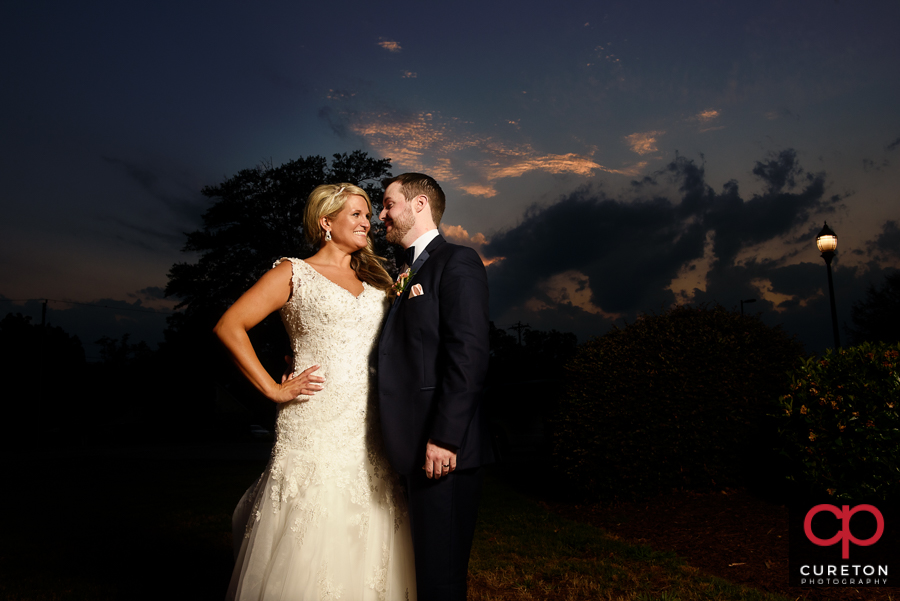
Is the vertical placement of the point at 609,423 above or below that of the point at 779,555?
above

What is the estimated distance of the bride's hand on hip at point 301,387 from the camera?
3.19m

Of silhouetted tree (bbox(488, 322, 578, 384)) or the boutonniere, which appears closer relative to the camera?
the boutonniere

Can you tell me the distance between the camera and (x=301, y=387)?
10.5 feet

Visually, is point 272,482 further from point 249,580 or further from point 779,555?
point 779,555

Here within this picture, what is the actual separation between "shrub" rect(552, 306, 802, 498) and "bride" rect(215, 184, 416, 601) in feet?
15.5

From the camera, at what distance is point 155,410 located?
4447cm

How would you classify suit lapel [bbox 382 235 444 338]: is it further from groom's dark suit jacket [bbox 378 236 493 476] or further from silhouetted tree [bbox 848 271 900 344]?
silhouetted tree [bbox 848 271 900 344]

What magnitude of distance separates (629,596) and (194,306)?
25.2 m

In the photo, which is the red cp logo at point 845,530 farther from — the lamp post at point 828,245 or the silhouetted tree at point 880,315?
the silhouetted tree at point 880,315

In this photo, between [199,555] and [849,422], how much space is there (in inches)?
263

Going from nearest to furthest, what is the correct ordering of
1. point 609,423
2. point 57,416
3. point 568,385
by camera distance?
1. point 609,423
2. point 568,385
3. point 57,416

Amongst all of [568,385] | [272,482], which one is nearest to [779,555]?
[568,385]

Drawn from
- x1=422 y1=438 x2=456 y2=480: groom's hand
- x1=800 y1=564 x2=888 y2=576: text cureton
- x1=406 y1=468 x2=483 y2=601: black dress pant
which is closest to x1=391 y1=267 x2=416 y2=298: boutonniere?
x1=422 y1=438 x2=456 y2=480: groom's hand

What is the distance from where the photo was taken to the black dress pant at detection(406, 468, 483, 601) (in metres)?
2.78
